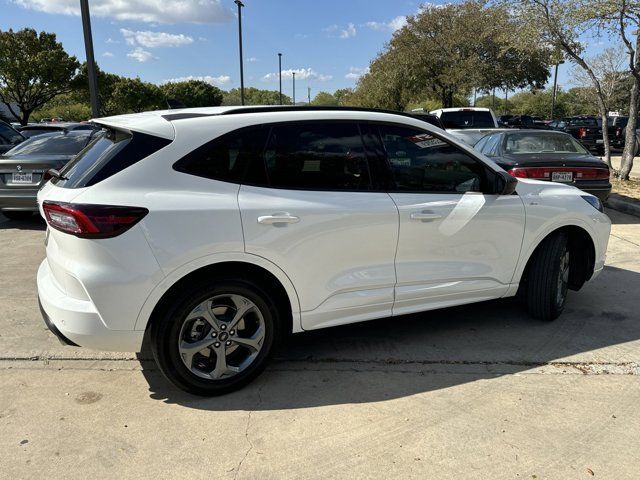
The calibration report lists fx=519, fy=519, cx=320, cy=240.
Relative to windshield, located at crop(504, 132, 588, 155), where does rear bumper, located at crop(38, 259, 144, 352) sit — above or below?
below

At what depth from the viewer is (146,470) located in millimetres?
2613

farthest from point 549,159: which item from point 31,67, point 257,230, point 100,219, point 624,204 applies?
point 31,67

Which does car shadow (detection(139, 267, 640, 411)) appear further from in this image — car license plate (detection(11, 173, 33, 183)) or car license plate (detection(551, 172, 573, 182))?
car license plate (detection(11, 173, 33, 183))

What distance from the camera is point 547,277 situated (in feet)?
14.1

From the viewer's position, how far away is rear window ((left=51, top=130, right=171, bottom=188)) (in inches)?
117

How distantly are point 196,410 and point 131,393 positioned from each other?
51 centimetres

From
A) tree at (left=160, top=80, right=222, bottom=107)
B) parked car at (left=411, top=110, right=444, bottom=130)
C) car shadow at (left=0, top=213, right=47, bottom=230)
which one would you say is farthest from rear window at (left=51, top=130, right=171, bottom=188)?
tree at (left=160, top=80, right=222, bottom=107)

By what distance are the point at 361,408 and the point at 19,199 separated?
6869mm

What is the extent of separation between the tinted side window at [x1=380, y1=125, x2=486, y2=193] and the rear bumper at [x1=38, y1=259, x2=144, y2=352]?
79.3 inches

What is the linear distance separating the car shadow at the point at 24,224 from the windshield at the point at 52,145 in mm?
1183

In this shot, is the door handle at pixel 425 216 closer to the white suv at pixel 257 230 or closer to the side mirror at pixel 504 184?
the white suv at pixel 257 230

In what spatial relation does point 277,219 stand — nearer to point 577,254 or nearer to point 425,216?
point 425,216

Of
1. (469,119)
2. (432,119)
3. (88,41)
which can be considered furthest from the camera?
(469,119)

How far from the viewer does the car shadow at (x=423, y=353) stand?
335 cm
